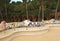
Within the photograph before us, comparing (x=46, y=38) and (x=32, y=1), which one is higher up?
(x=32, y=1)

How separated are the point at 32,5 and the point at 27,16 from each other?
179 cm

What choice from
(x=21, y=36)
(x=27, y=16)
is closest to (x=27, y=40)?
(x=21, y=36)

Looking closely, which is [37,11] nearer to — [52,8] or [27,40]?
[52,8]

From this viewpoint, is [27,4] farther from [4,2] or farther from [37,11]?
[4,2]

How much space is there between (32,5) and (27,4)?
53 cm

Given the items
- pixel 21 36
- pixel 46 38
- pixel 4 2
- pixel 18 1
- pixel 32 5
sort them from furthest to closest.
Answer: pixel 18 1, pixel 32 5, pixel 4 2, pixel 46 38, pixel 21 36

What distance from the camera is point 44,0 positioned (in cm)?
1628

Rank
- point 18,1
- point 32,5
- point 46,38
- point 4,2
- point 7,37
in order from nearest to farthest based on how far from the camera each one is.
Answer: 1. point 7,37
2. point 46,38
3. point 4,2
4. point 32,5
5. point 18,1

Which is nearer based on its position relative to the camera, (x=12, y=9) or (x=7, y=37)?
(x=7, y=37)

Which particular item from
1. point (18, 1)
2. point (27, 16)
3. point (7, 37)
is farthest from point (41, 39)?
point (18, 1)

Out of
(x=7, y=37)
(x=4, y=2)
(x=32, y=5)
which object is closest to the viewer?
(x=7, y=37)

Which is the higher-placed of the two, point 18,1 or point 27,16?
point 18,1

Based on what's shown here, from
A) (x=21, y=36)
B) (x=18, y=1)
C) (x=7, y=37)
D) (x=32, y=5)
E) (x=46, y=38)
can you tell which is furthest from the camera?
(x=18, y=1)

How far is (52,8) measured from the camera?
18.5m
